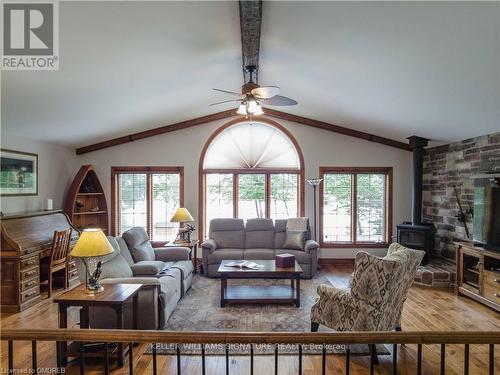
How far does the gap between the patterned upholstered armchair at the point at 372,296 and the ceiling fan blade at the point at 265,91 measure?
77.6 inches

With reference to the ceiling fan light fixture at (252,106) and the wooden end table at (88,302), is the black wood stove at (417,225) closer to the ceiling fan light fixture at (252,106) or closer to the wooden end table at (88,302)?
the ceiling fan light fixture at (252,106)

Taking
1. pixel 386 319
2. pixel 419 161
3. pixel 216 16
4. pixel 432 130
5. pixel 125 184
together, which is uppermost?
pixel 216 16

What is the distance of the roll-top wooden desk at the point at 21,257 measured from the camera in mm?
3959

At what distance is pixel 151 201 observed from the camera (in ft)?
21.8

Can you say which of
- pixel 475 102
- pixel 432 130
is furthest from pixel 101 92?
pixel 432 130

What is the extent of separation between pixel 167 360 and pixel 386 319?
220 cm

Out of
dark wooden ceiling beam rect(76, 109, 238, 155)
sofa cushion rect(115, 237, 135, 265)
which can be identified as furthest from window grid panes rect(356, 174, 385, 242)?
sofa cushion rect(115, 237, 135, 265)

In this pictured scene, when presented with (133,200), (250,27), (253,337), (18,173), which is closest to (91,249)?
(253,337)

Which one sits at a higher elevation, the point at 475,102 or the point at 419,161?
the point at 475,102

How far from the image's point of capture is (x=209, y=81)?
4562mm

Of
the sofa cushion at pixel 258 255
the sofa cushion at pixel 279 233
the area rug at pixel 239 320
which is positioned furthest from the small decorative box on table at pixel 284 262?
the sofa cushion at pixel 279 233

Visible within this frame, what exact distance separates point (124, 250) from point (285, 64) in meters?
3.40

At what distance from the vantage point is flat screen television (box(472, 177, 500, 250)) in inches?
164

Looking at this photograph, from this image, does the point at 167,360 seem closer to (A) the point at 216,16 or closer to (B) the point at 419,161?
(A) the point at 216,16
